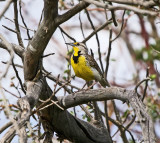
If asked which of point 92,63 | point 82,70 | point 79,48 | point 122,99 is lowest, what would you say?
point 122,99

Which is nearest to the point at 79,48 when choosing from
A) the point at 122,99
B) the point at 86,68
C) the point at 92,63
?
the point at 92,63

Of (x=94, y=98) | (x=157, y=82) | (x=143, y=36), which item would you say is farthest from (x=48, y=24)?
(x=143, y=36)

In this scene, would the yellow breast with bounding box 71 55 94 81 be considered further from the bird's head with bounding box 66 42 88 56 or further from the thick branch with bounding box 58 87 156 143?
the thick branch with bounding box 58 87 156 143

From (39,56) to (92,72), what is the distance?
1.95 meters

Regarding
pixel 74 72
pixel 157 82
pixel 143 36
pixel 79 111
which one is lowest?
pixel 79 111

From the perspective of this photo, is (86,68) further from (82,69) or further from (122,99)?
(122,99)

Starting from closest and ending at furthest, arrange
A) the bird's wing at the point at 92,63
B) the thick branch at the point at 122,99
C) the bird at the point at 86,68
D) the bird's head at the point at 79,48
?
the thick branch at the point at 122,99 → the bird at the point at 86,68 → the bird's wing at the point at 92,63 → the bird's head at the point at 79,48

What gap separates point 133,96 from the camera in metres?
3.57

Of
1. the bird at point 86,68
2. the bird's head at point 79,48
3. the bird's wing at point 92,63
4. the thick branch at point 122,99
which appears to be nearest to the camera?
the thick branch at point 122,99

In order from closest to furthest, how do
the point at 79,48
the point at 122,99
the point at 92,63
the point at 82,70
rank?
the point at 122,99, the point at 82,70, the point at 92,63, the point at 79,48

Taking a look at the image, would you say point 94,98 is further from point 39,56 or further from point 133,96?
point 39,56

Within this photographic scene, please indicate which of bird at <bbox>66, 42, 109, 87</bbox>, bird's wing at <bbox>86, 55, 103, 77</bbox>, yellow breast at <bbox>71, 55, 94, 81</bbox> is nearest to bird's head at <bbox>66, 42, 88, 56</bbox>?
bird at <bbox>66, 42, 109, 87</bbox>

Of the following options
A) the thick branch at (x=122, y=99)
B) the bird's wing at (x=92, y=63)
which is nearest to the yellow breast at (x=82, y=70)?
the bird's wing at (x=92, y=63)

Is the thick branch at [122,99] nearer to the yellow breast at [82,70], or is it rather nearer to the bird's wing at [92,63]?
the yellow breast at [82,70]
